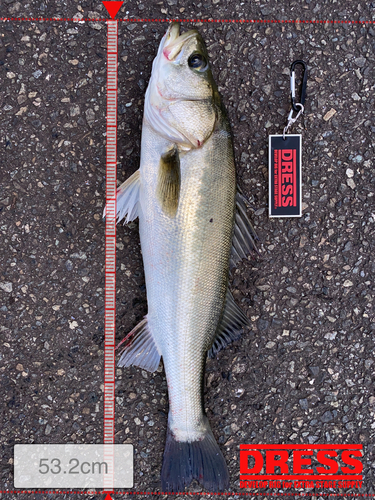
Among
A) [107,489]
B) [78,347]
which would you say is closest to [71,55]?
[78,347]

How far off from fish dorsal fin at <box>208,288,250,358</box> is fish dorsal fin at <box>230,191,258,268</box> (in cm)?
19

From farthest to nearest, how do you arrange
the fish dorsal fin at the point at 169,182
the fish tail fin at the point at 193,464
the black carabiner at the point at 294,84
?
the black carabiner at the point at 294,84 → the fish tail fin at the point at 193,464 → the fish dorsal fin at the point at 169,182

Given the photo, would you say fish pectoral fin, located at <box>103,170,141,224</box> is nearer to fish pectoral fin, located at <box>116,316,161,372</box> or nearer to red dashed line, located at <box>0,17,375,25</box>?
fish pectoral fin, located at <box>116,316,161,372</box>

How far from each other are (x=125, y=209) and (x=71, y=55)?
0.95m

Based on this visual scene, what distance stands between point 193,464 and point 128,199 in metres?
1.41

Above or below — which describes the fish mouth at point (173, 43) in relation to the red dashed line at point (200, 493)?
above

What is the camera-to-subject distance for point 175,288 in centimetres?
172

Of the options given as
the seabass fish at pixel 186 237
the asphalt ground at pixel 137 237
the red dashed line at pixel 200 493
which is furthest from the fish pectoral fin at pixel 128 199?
the red dashed line at pixel 200 493

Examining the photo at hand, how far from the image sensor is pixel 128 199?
6.06ft

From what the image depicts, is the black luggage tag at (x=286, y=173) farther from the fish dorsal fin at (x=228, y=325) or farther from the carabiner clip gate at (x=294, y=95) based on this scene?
the fish dorsal fin at (x=228, y=325)

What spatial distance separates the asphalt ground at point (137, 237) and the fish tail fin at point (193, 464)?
→ 17 cm

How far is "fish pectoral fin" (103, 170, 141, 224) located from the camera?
1820 mm

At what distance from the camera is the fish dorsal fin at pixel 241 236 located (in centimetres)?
183

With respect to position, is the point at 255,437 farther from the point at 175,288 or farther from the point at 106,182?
the point at 106,182
